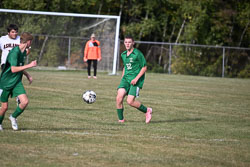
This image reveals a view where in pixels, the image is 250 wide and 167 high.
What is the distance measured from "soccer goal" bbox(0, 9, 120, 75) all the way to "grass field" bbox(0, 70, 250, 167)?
13.1m

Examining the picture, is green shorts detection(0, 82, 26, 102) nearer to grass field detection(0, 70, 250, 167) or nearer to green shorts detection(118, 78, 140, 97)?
grass field detection(0, 70, 250, 167)

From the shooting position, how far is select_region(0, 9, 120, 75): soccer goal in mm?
25359

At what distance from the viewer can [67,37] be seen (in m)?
26.5

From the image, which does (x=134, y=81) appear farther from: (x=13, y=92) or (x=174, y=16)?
(x=174, y=16)

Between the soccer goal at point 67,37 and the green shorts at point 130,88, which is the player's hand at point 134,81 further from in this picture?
the soccer goal at point 67,37

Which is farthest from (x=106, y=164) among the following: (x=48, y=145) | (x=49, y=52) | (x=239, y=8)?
(x=239, y=8)

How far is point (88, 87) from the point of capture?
16812mm

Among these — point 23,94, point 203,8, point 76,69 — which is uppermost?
point 203,8

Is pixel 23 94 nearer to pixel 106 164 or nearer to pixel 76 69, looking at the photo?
pixel 106 164

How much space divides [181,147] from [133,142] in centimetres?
76

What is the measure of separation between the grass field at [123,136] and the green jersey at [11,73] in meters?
0.79

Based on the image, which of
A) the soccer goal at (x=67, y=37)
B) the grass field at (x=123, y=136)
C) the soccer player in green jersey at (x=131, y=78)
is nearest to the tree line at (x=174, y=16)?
the soccer goal at (x=67, y=37)

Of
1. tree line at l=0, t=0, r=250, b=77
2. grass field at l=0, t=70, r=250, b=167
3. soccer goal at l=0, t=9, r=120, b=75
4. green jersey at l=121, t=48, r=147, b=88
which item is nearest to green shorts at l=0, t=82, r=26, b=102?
grass field at l=0, t=70, r=250, b=167

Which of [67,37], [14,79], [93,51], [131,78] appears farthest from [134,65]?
[67,37]
